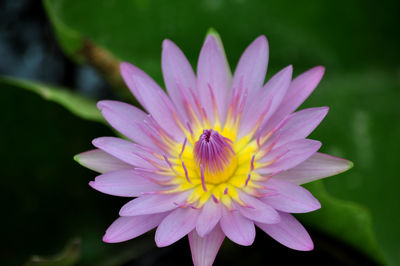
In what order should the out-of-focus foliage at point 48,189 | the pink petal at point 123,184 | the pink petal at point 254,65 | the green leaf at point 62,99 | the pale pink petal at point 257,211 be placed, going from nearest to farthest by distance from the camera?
1. the pale pink petal at point 257,211
2. the pink petal at point 123,184
3. the pink petal at point 254,65
4. the green leaf at point 62,99
5. the out-of-focus foliage at point 48,189

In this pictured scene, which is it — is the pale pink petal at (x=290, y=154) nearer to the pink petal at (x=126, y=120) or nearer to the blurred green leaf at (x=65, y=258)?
the pink petal at (x=126, y=120)

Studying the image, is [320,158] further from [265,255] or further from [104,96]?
[104,96]

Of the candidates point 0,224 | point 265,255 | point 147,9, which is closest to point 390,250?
point 265,255

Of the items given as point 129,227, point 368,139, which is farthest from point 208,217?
point 368,139

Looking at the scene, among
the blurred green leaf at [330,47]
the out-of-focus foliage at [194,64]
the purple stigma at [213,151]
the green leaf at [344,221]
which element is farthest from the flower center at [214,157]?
the blurred green leaf at [330,47]

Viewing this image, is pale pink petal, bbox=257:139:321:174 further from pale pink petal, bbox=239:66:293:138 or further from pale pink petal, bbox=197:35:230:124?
pale pink petal, bbox=197:35:230:124

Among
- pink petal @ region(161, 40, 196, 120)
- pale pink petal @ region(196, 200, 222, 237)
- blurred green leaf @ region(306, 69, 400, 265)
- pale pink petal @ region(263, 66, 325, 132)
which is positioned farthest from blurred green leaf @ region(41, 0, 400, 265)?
pale pink petal @ region(196, 200, 222, 237)
